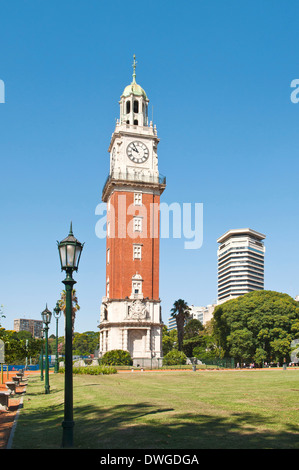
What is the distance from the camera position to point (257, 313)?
73.1m

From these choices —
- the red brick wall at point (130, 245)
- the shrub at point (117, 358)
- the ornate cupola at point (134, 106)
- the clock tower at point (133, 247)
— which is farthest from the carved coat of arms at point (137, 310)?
the ornate cupola at point (134, 106)

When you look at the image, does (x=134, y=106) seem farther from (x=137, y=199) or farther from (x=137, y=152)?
(x=137, y=199)

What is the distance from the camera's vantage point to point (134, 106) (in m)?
74.2

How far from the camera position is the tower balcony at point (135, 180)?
6706 cm

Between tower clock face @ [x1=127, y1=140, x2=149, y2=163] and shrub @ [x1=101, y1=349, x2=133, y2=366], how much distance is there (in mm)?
26601

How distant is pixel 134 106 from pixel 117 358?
37.7 meters

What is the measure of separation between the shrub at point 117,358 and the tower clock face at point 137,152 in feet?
87.3

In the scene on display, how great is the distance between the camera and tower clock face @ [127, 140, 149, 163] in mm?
69375

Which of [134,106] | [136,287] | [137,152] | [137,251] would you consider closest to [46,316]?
[136,287]

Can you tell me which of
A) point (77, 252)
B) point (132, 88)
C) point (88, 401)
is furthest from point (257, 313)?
point (77, 252)

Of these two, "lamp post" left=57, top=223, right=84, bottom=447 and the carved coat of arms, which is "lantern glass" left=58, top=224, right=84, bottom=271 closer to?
"lamp post" left=57, top=223, right=84, bottom=447

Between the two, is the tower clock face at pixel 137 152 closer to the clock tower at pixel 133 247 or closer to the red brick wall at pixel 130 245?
the clock tower at pixel 133 247

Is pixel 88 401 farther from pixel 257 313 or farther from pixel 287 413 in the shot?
pixel 257 313
